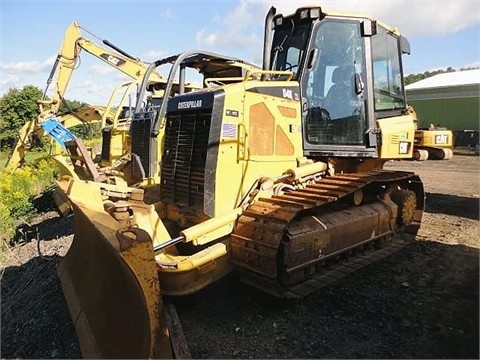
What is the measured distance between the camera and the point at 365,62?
5.34m

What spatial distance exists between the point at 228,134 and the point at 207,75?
4613mm

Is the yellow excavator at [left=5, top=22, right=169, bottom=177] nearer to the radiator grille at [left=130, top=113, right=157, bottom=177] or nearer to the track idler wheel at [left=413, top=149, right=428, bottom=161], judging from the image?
the radiator grille at [left=130, top=113, right=157, bottom=177]

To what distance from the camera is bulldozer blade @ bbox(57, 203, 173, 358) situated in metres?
3.24

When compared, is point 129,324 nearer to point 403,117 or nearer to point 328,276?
point 328,276

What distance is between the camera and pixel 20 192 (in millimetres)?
10555

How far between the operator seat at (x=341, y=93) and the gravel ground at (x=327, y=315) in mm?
1890

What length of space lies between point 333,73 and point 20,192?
8.40m

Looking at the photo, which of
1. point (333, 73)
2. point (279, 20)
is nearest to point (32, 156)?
point (279, 20)

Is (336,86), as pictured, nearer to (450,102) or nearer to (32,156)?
(32,156)

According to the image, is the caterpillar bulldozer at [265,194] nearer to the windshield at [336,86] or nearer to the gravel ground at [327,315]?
the windshield at [336,86]

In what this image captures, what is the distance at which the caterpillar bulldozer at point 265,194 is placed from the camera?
360cm

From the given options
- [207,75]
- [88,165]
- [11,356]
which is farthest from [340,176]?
[207,75]

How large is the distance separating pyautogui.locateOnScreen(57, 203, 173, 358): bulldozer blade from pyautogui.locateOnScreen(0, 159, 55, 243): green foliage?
473cm

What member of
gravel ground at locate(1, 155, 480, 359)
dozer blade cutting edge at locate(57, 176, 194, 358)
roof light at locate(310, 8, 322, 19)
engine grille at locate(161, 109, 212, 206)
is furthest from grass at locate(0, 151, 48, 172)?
roof light at locate(310, 8, 322, 19)
